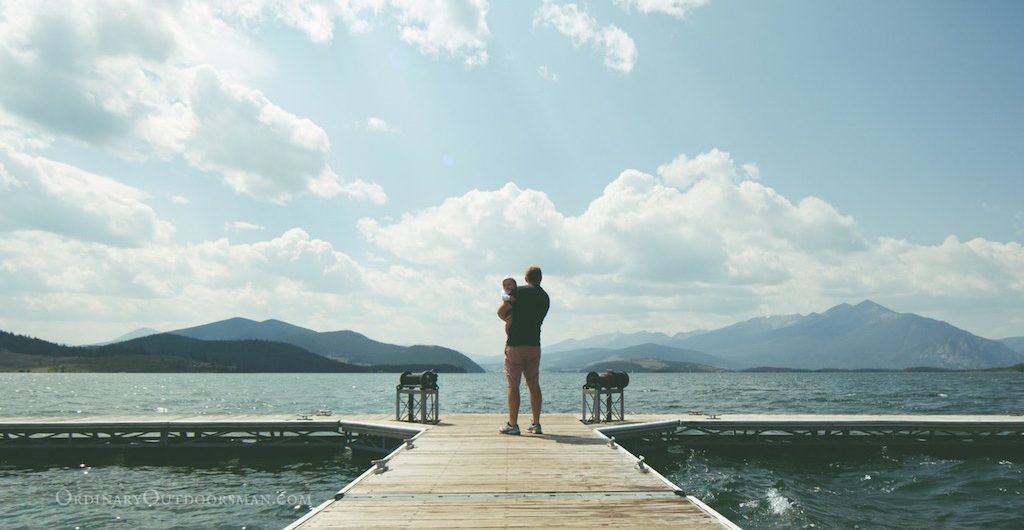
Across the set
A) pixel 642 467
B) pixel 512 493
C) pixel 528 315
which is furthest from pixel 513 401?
pixel 512 493

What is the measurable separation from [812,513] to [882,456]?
28.9 ft

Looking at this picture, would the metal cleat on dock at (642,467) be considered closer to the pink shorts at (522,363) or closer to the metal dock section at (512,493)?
the metal dock section at (512,493)

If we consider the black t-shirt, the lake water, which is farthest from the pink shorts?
the lake water

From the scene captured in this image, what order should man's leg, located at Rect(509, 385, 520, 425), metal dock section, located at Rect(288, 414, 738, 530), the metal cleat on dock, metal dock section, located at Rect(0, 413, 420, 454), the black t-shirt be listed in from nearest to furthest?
metal dock section, located at Rect(288, 414, 738, 530) < the metal cleat on dock < the black t-shirt < man's leg, located at Rect(509, 385, 520, 425) < metal dock section, located at Rect(0, 413, 420, 454)

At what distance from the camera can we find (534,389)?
12.7 m

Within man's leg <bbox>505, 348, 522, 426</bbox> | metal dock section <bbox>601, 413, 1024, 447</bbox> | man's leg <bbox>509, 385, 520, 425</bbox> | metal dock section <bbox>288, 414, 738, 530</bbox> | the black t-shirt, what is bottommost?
metal dock section <bbox>601, 413, 1024, 447</bbox>

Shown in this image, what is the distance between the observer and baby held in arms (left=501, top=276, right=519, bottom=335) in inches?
492

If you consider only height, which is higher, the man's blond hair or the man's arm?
the man's blond hair

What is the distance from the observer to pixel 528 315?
12.5 meters

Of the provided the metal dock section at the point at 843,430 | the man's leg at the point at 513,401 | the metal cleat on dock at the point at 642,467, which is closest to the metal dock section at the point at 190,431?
the man's leg at the point at 513,401

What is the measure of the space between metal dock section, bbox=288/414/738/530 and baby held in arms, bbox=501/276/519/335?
2.43 meters

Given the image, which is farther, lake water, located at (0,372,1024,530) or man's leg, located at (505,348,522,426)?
lake water, located at (0,372,1024,530)

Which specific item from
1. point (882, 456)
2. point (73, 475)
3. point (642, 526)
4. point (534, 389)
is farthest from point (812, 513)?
point (73, 475)

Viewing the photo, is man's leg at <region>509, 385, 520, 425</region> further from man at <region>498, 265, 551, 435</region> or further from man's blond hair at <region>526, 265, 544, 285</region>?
man's blond hair at <region>526, 265, 544, 285</region>
